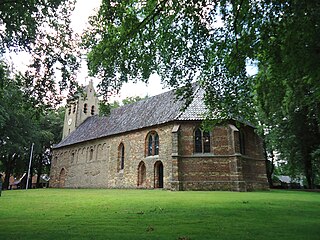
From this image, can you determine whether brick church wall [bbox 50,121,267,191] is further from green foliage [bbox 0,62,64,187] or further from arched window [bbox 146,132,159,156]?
green foliage [bbox 0,62,64,187]

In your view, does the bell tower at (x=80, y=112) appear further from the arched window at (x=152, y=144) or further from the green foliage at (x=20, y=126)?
the arched window at (x=152, y=144)

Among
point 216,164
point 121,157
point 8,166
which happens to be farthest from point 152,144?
point 8,166

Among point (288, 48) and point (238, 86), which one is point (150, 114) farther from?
point (288, 48)

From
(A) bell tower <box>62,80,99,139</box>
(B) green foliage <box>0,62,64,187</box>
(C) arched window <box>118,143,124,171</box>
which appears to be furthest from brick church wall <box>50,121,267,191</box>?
(A) bell tower <box>62,80,99,139</box>

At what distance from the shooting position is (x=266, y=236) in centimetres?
453

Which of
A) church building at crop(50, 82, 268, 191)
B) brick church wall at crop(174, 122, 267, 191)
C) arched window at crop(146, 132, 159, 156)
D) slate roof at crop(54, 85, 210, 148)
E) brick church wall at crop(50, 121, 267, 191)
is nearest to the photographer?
brick church wall at crop(174, 122, 267, 191)

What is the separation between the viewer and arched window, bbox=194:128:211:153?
22562 mm

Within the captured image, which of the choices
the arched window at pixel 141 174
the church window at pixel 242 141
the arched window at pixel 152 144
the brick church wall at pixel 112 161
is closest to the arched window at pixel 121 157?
the brick church wall at pixel 112 161

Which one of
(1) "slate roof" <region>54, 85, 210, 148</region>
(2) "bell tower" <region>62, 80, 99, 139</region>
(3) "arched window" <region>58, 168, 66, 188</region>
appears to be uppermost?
(2) "bell tower" <region>62, 80, 99, 139</region>

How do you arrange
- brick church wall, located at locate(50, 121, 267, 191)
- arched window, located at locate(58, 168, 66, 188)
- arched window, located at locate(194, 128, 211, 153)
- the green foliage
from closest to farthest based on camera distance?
1. the green foliage
2. brick church wall, located at locate(50, 121, 267, 191)
3. arched window, located at locate(194, 128, 211, 153)
4. arched window, located at locate(58, 168, 66, 188)

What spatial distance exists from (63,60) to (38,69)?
0.77 metres

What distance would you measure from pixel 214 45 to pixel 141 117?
67.7ft

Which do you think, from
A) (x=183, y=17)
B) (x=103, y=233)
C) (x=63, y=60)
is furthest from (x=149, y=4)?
(x=103, y=233)

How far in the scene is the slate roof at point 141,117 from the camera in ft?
78.5
